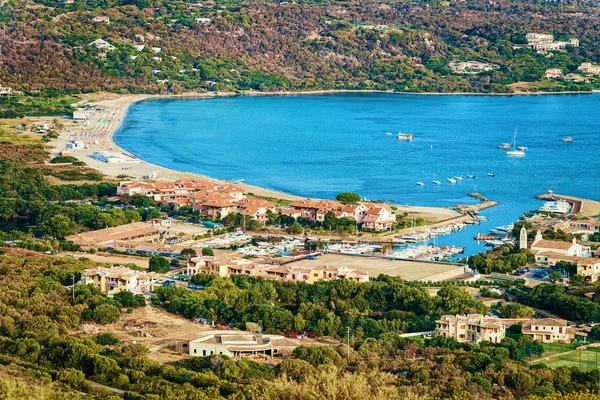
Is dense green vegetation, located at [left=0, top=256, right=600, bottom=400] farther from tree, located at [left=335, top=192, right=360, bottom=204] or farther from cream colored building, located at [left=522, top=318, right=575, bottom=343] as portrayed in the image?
tree, located at [left=335, top=192, right=360, bottom=204]

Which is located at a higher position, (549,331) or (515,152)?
(515,152)

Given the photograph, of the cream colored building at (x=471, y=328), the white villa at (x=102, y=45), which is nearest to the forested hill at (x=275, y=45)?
the white villa at (x=102, y=45)

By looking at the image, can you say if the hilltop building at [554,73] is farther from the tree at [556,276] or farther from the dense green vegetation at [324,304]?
the dense green vegetation at [324,304]

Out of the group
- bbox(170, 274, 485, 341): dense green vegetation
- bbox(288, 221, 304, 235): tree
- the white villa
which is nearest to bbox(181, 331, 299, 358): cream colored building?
bbox(170, 274, 485, 341): dense green vegetation

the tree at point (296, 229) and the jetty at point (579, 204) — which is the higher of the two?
the jetty at point (579, 204)

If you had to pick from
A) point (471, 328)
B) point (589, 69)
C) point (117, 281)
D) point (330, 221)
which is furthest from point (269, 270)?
point (589, 69)

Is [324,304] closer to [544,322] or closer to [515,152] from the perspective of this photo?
Answer: [544,322]

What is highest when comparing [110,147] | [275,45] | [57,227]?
[275,45]
